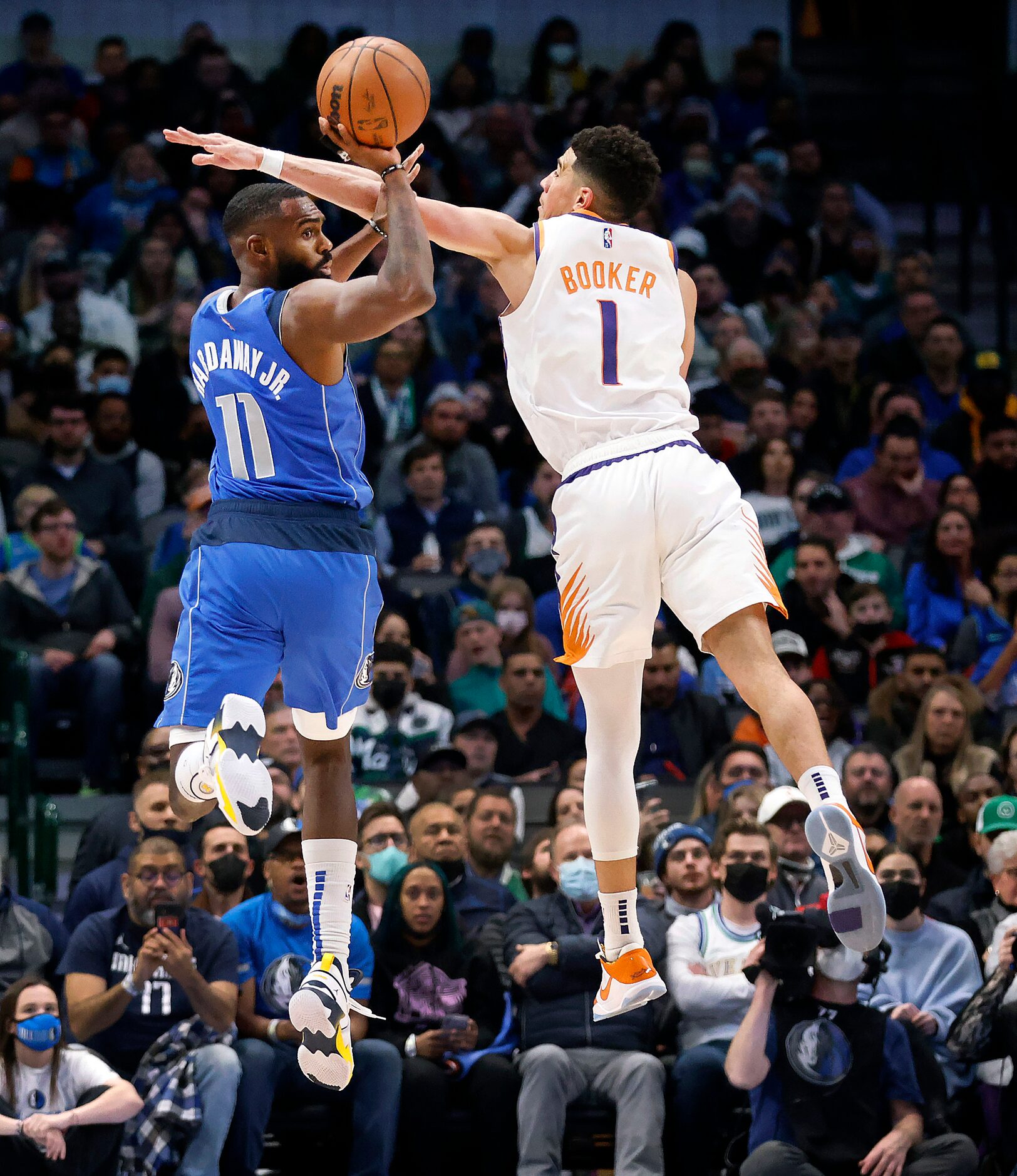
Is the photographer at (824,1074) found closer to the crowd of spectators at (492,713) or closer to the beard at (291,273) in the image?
the crowd of spectators at (492,713)

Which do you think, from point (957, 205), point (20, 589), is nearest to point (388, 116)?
point (20, 589)

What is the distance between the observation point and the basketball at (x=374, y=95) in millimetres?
6016

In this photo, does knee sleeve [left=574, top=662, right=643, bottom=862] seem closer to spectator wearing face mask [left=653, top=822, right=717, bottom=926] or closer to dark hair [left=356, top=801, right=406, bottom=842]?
spectator wearing face mask [left=653, top=822, right=717, bottom=926]

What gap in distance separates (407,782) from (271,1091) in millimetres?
2415

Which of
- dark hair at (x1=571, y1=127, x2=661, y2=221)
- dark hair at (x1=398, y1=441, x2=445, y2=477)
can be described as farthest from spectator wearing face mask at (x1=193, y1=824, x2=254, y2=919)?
dark hair at (x1=571, y1=127, x2=661, y2=221)

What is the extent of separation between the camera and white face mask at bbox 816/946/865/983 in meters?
8.77

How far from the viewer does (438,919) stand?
916cm

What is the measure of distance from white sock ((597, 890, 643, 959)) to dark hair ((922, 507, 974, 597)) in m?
6.24

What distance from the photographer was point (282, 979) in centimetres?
903

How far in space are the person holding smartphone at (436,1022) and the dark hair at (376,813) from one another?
60 cm

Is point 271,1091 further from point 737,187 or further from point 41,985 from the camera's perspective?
point 737,187

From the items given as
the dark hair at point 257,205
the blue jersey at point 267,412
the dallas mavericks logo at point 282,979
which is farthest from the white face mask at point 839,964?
the dark hair at point 257,205

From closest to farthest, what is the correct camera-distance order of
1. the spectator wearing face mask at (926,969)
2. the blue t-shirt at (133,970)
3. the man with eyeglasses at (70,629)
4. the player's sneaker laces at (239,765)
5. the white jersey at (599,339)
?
the player's sneaker laces at (239,765) → the white jersey at (599,339) → the blue t-shirt at (133,970) → the spectator wearing face mask at (926,969) → the man with eyeglasses at (70,629)

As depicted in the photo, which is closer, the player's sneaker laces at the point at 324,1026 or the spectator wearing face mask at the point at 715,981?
the player's sneaker laces at the point at 324,1026
